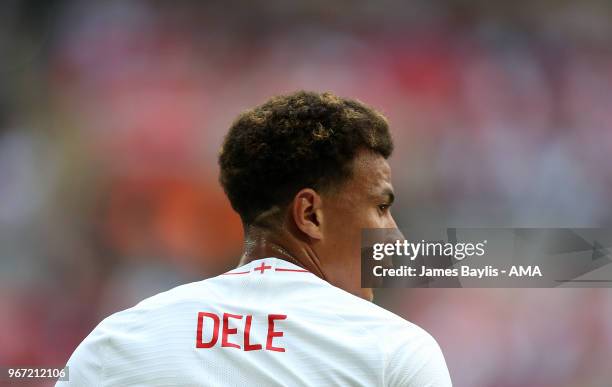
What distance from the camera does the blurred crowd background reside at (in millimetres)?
5508

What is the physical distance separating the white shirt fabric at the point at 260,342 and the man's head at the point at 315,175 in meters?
0.17

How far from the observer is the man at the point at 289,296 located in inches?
50.3

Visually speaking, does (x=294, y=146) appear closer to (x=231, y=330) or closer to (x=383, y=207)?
(x=383, y=207)

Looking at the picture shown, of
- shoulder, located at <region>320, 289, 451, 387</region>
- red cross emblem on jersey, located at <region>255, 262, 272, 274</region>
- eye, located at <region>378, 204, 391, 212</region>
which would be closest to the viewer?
shoulder, located at <region>320, 289, 451, 387</region>

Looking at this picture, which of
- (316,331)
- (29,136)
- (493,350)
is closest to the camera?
(316,331)

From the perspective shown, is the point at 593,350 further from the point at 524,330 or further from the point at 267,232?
the point at 267,232

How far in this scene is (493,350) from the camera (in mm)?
5504

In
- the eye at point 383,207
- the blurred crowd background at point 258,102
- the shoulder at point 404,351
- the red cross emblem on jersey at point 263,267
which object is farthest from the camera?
the blurred crowd background at point 258,102

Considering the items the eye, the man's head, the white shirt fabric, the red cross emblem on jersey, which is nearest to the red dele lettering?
the white shirt fabric

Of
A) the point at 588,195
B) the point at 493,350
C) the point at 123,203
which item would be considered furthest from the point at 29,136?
the point at 588,195

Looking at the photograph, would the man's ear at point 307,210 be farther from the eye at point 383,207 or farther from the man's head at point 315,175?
the eye at point 383,207

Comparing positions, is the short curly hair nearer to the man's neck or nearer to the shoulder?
the man's neck

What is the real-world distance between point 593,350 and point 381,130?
4.43 metres

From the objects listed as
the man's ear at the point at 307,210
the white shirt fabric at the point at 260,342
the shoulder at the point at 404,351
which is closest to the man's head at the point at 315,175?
the man's ear at the point at 307,210
